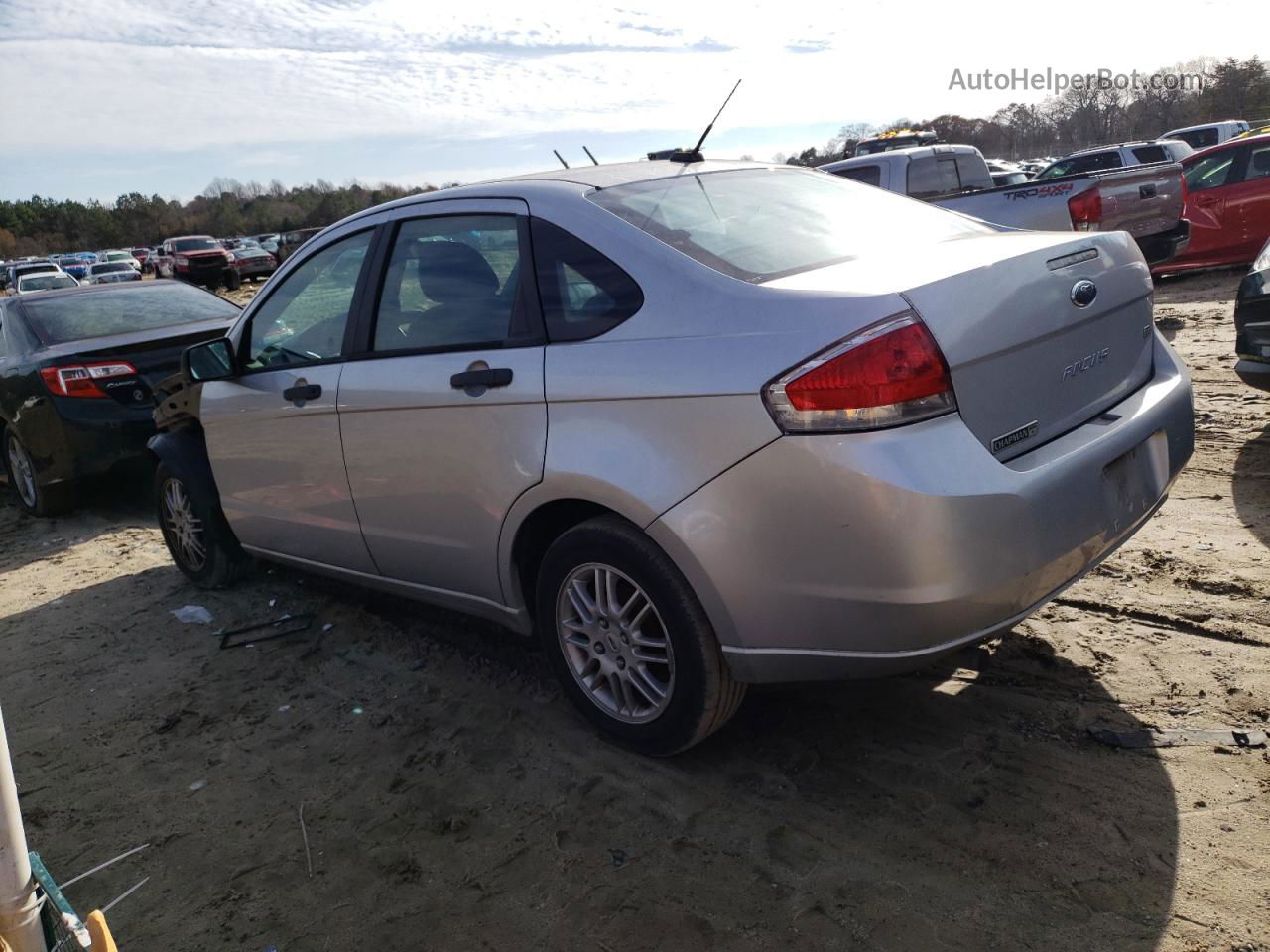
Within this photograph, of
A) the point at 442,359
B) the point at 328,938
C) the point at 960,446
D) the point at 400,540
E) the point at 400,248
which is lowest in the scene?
the point at 328,938

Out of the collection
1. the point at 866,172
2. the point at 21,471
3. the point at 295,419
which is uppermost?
the point at 866,172

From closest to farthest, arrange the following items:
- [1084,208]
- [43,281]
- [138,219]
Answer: [1084,208], [43,281], [138,219]

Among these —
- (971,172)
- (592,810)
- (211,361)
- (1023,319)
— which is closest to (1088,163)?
(971,172)

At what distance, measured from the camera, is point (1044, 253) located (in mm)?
2967

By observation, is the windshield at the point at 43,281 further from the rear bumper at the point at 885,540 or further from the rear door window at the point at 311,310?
the rear bumper at the point at 885,540

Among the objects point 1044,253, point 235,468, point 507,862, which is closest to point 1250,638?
point 1044,253

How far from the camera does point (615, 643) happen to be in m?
3.23

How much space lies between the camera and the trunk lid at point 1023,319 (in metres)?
2.66

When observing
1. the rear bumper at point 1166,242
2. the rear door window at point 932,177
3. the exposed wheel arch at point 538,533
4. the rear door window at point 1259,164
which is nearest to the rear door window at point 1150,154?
the rear door window at point 1259,164

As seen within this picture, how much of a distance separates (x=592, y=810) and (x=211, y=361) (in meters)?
2.84

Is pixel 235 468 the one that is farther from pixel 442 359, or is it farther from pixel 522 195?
pixel 522 195

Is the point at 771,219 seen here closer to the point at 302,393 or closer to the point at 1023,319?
the point at 1023,319

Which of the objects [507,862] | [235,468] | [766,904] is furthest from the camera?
[235,468]

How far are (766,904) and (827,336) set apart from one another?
56.7 inches
